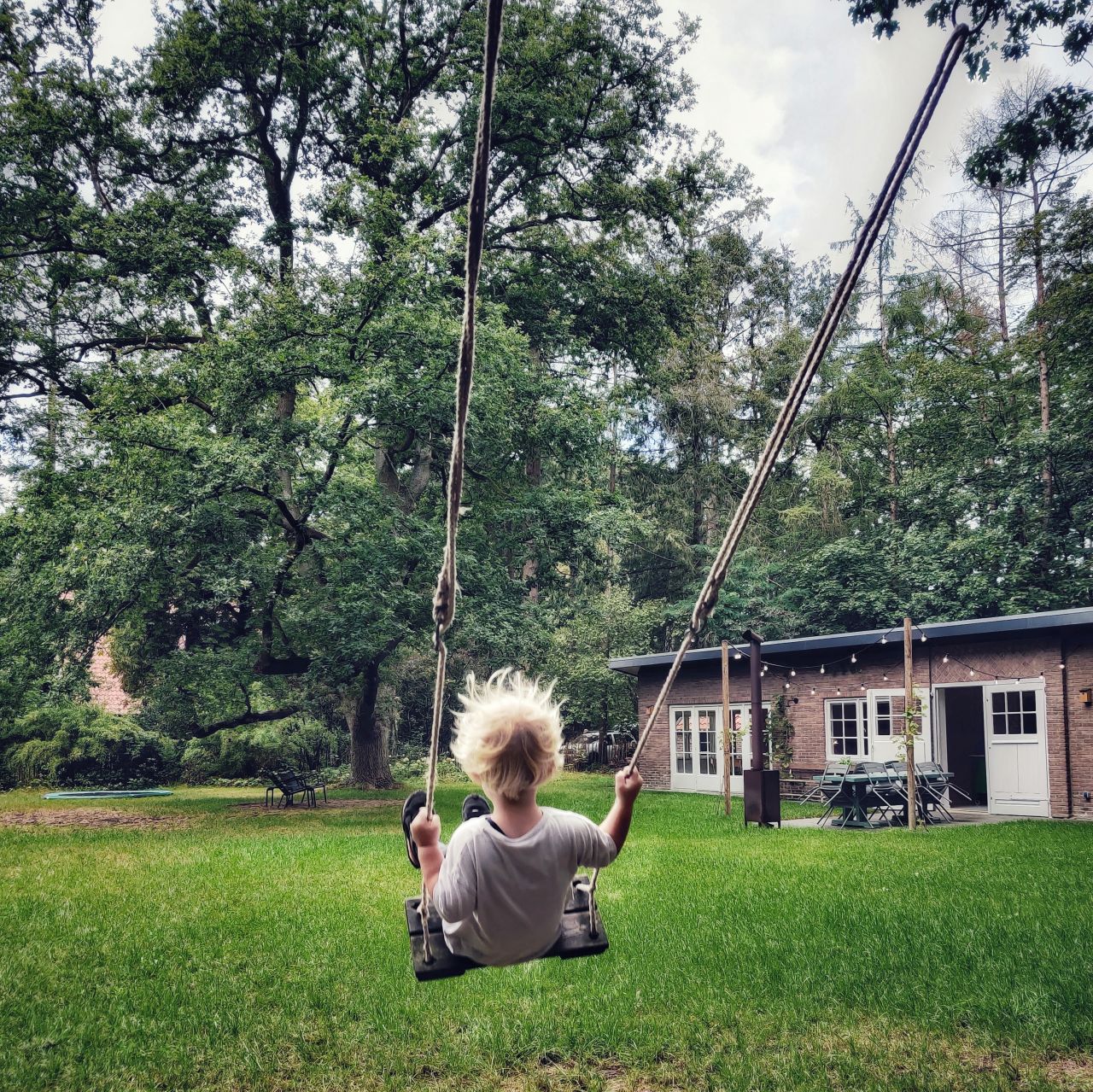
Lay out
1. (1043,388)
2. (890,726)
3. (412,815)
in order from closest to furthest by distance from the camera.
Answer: (412,815)
(890,726)
(1043,388)

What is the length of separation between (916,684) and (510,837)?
652 inches

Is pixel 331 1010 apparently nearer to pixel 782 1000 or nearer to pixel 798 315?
pixel 782 1000

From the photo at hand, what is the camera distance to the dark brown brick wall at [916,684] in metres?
15.4

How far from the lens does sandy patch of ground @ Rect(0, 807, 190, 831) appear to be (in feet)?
49.1

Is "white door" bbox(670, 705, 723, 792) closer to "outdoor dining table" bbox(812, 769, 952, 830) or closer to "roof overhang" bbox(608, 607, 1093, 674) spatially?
"roof overhang" bbox(608, 607, 1093, 674)

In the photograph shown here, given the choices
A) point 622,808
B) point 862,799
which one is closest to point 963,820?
point 862,799

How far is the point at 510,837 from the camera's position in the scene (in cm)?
290

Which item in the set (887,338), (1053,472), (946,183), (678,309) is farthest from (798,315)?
(678,309)

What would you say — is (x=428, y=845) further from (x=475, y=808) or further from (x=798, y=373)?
(x=798, y=373)

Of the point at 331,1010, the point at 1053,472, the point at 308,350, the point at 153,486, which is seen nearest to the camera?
the point at 331,1010

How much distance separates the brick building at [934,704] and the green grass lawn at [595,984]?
18.7ft

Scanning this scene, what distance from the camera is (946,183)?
28.6 m

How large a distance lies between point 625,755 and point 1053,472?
1397 cm

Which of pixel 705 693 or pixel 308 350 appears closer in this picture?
pixel 308 350
